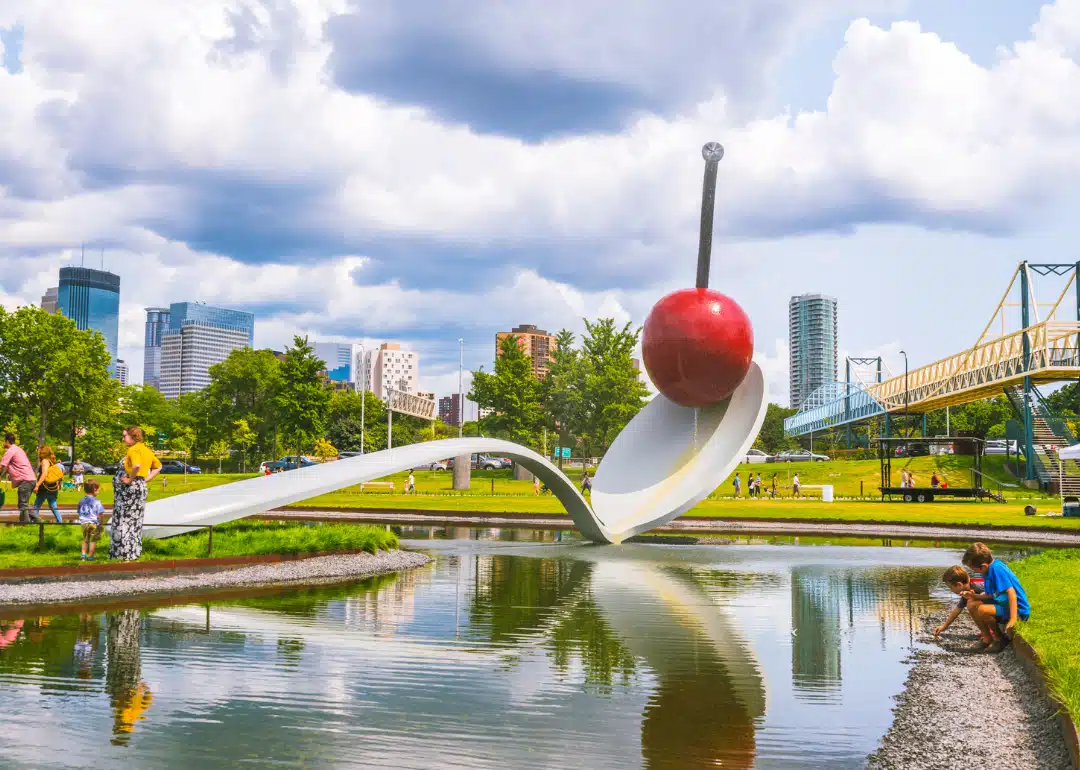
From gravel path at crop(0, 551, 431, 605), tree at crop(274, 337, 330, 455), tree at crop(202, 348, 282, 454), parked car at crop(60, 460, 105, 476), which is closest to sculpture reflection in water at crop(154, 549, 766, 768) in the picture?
gravel path at crop(0, 551, 431, 605)

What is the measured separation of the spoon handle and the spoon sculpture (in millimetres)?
20

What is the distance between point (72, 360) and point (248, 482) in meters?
37.9

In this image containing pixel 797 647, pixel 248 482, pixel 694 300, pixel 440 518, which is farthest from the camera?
pixel 440 518

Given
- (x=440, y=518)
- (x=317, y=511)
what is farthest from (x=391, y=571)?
(x=317, y=511)

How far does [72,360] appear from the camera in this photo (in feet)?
151

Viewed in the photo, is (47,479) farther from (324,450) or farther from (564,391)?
(324,450)

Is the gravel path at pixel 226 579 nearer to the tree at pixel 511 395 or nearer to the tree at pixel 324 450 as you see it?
the tree at pixel 511 395

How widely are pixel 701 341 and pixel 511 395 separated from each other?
39182mm

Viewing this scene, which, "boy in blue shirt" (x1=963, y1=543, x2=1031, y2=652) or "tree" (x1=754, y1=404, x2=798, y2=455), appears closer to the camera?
"boy in blue shirt" (x1=963, y1=543, x2=1031, y2=652)

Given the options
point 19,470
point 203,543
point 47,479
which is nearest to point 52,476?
point 47,479

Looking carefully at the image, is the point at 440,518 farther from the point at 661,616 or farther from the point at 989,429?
the point at 989,429

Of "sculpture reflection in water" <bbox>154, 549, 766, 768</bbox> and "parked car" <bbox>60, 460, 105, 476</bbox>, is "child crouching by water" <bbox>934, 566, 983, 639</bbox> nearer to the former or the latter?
"sculpture reflection in water" <bbox>154, 549, 766, 768</bbox>

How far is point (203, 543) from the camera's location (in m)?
13.5

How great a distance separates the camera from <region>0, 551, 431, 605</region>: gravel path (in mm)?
9883
